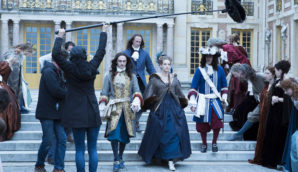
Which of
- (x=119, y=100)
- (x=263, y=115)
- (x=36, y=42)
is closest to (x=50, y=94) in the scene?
(x=119, y=100)

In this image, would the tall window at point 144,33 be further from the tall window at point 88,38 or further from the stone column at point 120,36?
the tall window at point 88,38

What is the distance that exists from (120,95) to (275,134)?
2426 millimetres

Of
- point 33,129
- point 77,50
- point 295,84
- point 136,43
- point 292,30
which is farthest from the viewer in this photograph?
point 292,30

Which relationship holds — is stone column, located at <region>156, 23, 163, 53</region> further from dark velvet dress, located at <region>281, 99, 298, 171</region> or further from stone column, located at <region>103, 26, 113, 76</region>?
dark velvet dress, located at <region>281, 99, 298, 171</region>

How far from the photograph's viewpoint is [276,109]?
684 centimetres

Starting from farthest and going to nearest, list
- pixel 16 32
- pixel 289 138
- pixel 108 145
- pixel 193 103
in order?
pixel 16 32 < pixel 108 145 < pixel 193 103 < pixel 289 138

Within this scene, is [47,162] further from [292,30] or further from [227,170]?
[292,30]

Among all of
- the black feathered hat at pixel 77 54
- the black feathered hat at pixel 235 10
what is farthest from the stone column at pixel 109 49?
the black feathered hat at pixel 77 54

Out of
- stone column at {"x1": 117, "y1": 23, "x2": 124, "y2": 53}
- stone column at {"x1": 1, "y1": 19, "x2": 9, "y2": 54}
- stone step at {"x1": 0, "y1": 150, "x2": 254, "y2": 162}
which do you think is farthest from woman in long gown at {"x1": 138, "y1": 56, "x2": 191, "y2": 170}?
stone column at {"x1": 1, "y1": 19, "x2": 9, "y2": 54}

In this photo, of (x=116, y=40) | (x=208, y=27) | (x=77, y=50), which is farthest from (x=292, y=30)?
(x=77, y=50)

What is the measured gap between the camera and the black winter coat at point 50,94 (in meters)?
5.72

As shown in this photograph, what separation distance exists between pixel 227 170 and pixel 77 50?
2964 millimetres

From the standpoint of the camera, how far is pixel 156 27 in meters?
20.5

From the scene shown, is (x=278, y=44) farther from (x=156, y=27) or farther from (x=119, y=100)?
(x=119, y=100)
